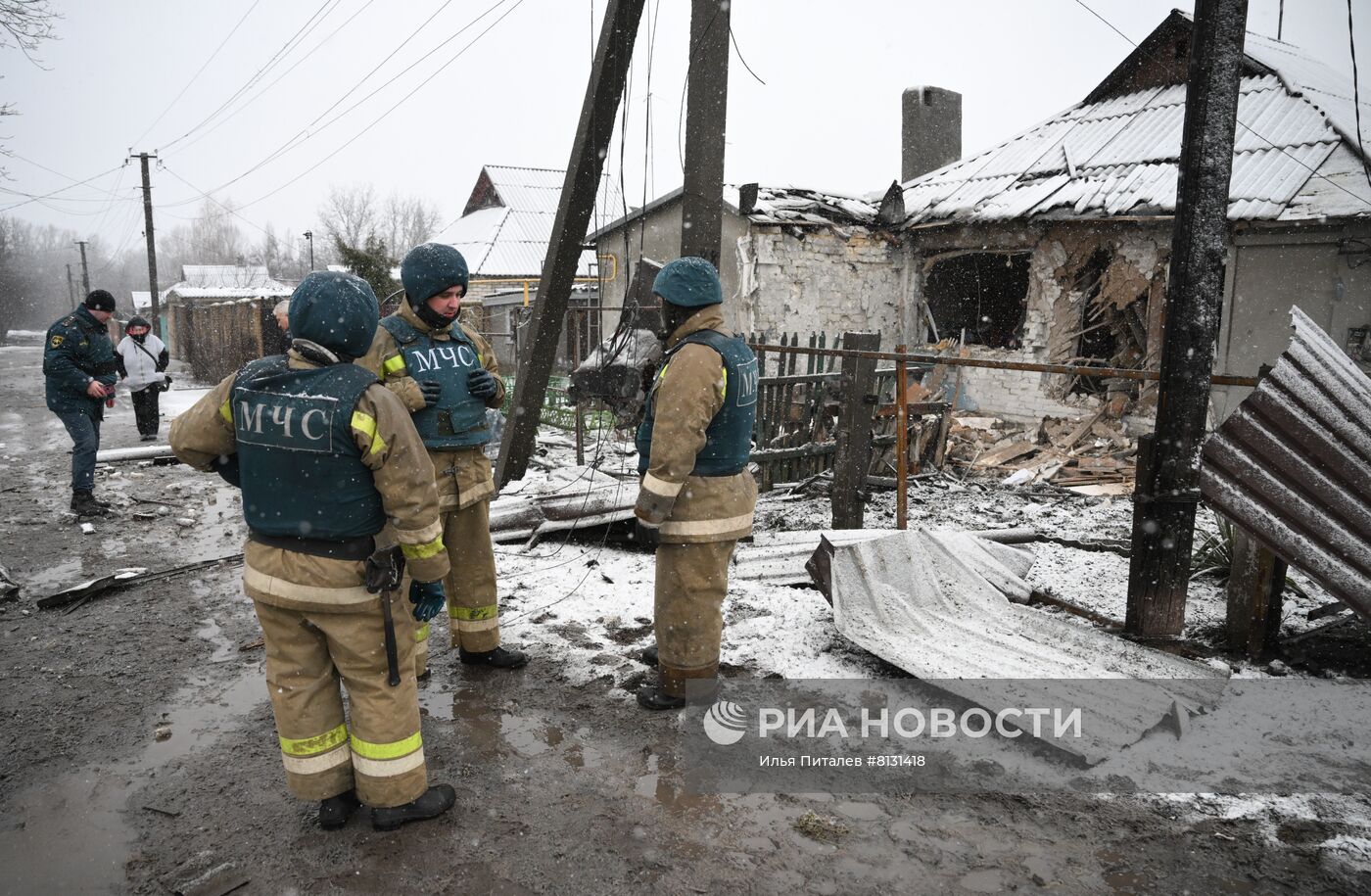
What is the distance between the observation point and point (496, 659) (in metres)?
3.91

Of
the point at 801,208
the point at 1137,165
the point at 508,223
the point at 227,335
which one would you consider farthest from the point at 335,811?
the point at 508,223

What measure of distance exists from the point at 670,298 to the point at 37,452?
33.4 ft

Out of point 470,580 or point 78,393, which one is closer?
point 470,580

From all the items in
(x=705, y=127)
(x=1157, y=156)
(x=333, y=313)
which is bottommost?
(x=333, y=313)

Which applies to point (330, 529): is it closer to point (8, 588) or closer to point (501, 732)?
point (501, 732)

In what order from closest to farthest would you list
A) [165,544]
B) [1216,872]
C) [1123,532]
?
[1216,872]
[165,544]
[1123,532]

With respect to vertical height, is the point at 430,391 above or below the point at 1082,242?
below

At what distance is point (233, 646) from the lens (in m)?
4.26

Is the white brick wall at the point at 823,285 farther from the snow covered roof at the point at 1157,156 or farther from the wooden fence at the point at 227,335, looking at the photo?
the wooden fence at the point at 227,335

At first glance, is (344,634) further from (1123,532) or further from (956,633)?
(1123,532)

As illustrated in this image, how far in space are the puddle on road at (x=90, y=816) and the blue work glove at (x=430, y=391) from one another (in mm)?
1610

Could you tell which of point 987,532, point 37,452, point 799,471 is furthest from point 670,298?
point 37,452

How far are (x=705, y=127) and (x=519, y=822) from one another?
3.68 metres

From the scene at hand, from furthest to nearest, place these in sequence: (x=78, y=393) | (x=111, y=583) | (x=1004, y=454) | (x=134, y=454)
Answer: (x=1004, y=454)
(x=134, y=454)
(x=78, y=393)
(x=111, y=583)
